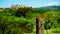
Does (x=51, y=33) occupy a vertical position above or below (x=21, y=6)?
below

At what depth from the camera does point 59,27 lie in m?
6.63

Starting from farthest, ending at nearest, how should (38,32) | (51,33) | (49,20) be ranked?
(49,20)
(51,33)
(38,32)

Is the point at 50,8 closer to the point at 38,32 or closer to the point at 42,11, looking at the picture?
the point at 42,11

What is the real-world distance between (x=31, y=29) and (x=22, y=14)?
0.66 m

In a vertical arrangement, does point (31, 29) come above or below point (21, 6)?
below

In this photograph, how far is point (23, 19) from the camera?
634 centimetres

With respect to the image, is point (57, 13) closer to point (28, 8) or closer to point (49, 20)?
point (49, 20)

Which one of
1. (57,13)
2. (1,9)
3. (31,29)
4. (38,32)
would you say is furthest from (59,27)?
(38,32)

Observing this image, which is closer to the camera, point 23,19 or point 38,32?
point 38,32

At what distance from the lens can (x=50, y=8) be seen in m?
6.61

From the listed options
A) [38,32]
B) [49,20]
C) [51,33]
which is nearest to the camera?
[38,32]

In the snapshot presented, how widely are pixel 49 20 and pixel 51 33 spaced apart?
0.52m

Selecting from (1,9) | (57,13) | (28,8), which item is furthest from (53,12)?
(1,9)

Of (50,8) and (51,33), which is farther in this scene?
(50,8)
